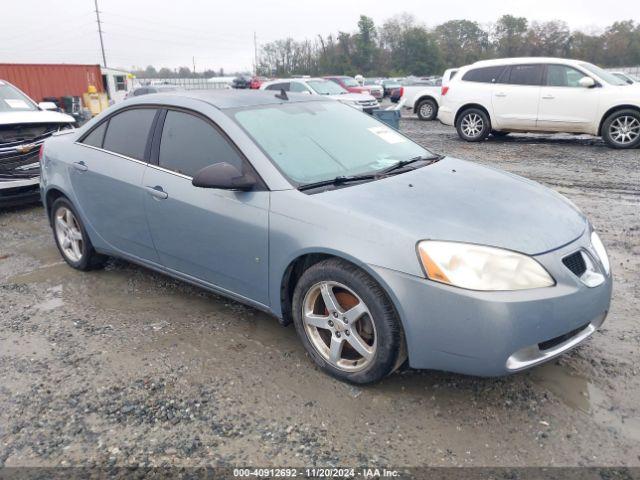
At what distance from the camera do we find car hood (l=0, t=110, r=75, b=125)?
6982 millimetres

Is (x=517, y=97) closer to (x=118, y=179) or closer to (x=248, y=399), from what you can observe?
(x=118, y=179)

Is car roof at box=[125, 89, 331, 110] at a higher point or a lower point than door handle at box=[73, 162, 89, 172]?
higher

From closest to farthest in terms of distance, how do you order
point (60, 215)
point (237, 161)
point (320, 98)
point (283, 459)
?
1. point (283, 459)
2. point (237, 161)
3. point (320, 98)
4. point (60, 215)

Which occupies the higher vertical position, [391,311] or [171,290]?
[391,311]

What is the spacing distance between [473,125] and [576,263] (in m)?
9.97

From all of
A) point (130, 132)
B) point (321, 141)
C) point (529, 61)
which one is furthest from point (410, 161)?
point (529, 61)

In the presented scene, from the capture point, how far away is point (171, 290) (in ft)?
14.3

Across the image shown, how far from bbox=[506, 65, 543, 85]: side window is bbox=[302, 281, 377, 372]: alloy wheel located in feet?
32.3

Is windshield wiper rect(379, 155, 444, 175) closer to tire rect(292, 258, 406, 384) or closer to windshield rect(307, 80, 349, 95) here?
tire rect(292, 258, 406, 384)

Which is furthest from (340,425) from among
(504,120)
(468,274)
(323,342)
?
(504,120)

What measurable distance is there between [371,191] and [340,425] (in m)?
1.27

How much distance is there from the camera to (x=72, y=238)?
4809 millimetres

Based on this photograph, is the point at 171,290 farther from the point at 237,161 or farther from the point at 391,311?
the point at 391,311

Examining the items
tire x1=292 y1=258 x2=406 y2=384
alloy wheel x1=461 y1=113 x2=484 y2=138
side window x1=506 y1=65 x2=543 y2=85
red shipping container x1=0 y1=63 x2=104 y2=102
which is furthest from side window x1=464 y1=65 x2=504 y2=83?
red shipping container x1=0 y1=63 x2=104 y2=102
